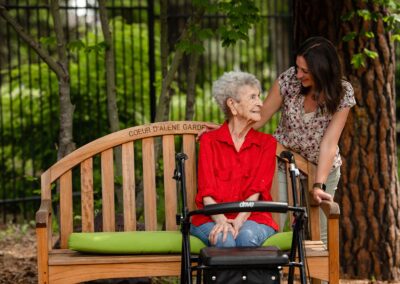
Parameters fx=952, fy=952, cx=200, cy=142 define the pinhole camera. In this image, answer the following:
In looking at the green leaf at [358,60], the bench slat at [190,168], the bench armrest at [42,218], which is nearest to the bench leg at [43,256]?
the bench armrest at [42,218]

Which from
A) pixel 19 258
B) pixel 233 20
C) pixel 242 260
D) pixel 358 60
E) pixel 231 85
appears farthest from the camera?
pixel 19 258

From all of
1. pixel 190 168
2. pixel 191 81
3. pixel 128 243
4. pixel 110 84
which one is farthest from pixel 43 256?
pixel 191 81

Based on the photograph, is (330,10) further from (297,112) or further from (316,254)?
(316,254)

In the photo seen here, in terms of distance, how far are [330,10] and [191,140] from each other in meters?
1.86

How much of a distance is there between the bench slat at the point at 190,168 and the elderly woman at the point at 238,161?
396 mm

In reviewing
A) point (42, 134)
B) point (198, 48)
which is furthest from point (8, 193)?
point (198, 48)

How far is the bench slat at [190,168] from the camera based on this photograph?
573 centimetres

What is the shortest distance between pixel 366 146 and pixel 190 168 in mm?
1802

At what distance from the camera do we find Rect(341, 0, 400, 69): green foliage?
6.44m

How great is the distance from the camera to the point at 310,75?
5.52 metres

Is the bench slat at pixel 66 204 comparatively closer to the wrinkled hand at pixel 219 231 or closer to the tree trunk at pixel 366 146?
the wrinkled hand at pixel 219 231

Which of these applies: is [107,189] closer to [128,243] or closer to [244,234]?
[128,243]

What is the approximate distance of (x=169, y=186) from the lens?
5.74 m

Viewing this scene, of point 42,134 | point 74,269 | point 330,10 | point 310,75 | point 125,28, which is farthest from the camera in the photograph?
point 125,28
